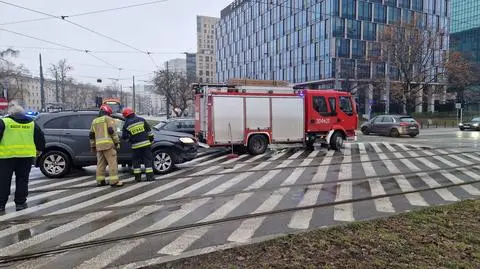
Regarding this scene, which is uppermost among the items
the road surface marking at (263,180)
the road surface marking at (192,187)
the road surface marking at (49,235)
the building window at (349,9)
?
the building window at (349,9)

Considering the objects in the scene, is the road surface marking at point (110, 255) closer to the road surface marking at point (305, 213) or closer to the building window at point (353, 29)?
the road surface marking at point (305, 213)

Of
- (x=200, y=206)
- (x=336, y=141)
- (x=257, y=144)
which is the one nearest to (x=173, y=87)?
(x=336, y=141)

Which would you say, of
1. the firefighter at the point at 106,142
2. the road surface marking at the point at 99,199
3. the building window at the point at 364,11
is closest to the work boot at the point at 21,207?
the road surface marking at the point at 99,199

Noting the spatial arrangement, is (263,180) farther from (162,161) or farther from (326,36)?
(326,36)

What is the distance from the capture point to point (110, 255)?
4625 millimetres

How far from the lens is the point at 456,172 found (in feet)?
35.5

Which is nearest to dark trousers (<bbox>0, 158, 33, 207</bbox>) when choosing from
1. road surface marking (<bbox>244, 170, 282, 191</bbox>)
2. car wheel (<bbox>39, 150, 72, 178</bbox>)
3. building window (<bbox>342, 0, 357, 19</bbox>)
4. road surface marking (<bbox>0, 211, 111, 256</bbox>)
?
road surface marking (<bbox>0, 211, 111, 256</bbox>)

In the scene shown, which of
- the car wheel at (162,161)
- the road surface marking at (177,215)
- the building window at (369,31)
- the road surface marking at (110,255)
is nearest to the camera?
the road surface marking at (110,255)

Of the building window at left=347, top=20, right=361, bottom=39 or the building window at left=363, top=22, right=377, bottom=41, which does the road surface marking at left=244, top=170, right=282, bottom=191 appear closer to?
the building window at left=347, top=20, right=361, bottom=39

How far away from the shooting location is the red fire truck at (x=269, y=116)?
48.3 feet

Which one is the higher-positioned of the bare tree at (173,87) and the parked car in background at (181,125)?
the bare tree at (173,87)

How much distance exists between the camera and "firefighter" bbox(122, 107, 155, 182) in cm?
916

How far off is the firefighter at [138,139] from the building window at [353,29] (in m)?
60.3

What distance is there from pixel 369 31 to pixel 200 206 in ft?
220
